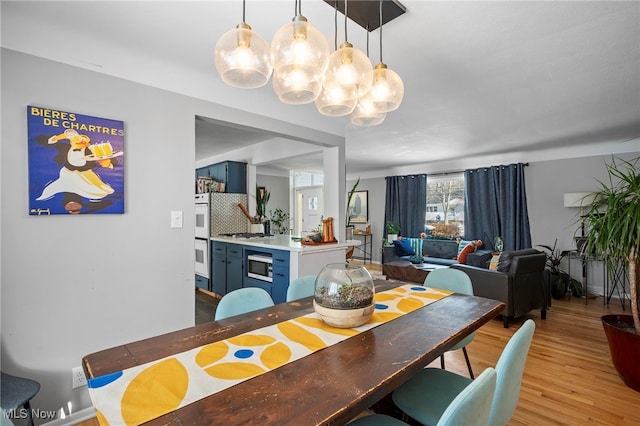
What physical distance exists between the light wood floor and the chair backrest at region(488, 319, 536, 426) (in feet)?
3.30

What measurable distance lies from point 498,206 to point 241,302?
17.4 ft

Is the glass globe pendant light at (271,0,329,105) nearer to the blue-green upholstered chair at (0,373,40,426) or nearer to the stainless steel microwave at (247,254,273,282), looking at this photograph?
the blue-green upholstered chair at (0,373,40,426)

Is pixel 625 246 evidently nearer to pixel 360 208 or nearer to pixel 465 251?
pixel 465 251

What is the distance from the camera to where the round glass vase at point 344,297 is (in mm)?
1305

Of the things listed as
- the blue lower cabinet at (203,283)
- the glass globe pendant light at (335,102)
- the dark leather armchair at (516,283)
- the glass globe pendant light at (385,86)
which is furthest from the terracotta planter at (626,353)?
the blue lower cabinet at (203,283)

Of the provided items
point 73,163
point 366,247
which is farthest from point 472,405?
point 366,247

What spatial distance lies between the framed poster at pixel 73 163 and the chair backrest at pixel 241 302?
98 cm

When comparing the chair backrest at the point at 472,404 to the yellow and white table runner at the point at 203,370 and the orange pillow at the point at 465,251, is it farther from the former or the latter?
the orange pillow at the point at 465,251

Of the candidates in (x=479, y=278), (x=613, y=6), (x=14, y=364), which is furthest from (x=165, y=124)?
(x=479, y=278)

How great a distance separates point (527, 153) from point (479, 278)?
295cm

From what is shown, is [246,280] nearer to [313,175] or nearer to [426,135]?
[426,135]

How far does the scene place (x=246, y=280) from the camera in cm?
379

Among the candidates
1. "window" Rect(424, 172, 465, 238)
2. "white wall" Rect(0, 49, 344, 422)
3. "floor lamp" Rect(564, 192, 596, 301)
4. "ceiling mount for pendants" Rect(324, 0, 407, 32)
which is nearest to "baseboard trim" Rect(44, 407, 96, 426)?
"white wall" Rect(0, 49, 344, 422)

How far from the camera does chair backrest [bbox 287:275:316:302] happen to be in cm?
193
